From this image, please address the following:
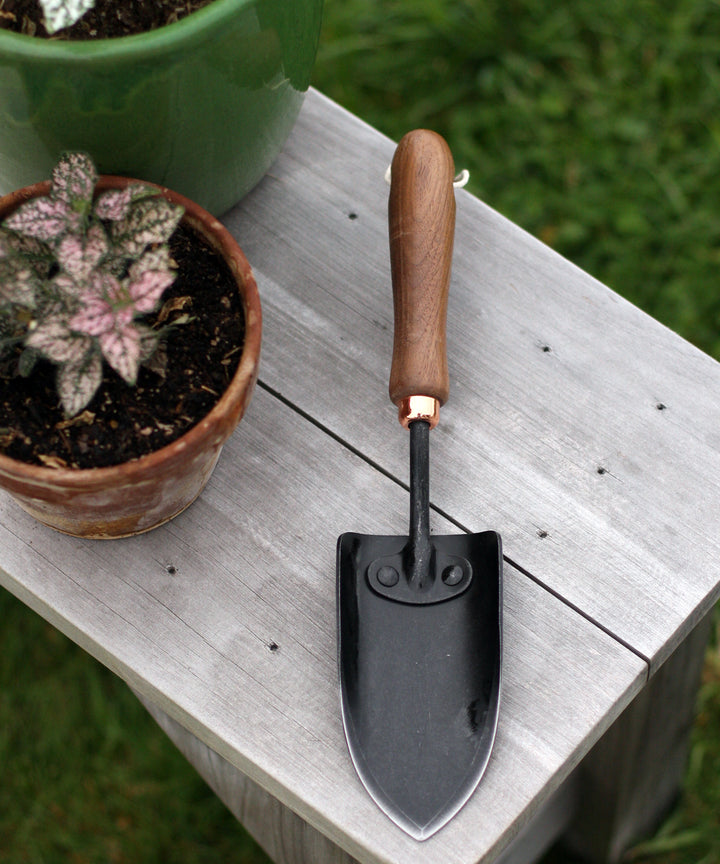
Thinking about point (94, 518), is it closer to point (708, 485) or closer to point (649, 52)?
point (708, 485)

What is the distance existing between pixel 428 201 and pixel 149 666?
0.47m

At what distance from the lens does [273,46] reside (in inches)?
32.3

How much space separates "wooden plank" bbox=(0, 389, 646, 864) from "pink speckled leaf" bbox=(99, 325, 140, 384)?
0.24 meters

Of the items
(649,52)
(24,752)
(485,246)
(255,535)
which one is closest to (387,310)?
(485,246)

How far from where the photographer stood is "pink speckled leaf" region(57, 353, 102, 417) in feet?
2.34

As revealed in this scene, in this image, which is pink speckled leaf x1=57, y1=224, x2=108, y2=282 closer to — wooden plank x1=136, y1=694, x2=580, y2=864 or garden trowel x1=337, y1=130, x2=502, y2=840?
garden trowel x1=337, y1=130, x2=502, y2=840

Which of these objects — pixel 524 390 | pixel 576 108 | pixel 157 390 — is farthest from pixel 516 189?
pixel 157 390

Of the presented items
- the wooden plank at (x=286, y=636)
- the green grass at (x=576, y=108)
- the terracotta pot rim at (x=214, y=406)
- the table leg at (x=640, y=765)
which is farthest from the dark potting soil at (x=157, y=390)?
the green grass at (x=576, y=108)

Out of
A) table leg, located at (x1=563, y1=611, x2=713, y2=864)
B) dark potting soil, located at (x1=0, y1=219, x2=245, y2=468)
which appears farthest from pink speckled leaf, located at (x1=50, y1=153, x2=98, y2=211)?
table leg, located at (x1=563, y1=611, x2=713, y2=864)

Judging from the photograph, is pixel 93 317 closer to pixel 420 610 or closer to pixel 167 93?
pixel 167 93

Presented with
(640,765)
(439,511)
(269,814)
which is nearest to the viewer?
(439,511)

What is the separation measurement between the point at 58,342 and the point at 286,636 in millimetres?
318

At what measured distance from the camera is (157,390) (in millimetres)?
808

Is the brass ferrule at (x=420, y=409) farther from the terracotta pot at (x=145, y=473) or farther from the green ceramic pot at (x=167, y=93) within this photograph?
the green ceramic pot at (x=167, y=93)
